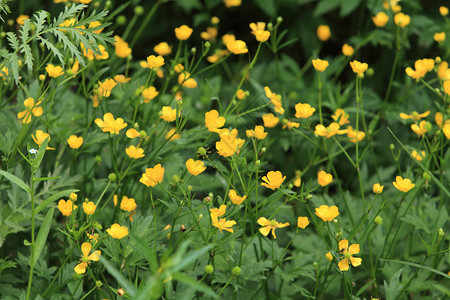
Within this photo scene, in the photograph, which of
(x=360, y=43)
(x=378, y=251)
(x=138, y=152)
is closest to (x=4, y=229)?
(x=138, y=152)

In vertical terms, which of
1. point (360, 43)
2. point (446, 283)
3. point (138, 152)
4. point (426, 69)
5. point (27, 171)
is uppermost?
point (138, 152)

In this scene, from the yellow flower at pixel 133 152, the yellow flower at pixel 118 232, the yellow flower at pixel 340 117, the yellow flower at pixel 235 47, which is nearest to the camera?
the yellow flower at pixel 118 232

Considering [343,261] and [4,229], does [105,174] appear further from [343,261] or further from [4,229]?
[343,261]

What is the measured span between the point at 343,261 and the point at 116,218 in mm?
583

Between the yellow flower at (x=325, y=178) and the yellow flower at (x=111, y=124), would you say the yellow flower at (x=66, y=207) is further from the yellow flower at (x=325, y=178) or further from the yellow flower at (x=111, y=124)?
the yellow flower at (x=325, y=178)

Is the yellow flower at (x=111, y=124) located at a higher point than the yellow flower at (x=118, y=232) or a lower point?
higher

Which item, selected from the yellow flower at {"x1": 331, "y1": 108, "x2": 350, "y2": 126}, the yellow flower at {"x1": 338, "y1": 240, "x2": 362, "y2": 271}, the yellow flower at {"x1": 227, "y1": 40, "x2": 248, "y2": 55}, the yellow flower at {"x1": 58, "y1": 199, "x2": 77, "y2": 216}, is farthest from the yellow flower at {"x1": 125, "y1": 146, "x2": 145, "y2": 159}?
the yellow flower at {"x1": 331, "y1": 108, "x2": 350, "y2": 126}

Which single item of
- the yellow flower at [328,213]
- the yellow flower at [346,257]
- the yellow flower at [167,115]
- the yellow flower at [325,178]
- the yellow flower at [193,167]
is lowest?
the yellow flower at [346,257]

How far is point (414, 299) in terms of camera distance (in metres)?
1.63

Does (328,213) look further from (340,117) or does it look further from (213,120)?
(340,117)

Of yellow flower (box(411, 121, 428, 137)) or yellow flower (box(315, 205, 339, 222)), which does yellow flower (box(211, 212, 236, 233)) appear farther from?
yellow flower (box(411, 121, 428, 137))

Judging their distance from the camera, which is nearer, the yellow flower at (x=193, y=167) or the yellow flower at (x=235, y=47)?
the yellow flower at (x=193, y=167)

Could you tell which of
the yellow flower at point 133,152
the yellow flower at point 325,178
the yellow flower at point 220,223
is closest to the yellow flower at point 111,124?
the yellow flower at point 133,152

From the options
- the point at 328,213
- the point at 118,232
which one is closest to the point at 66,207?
the point at 118,232
